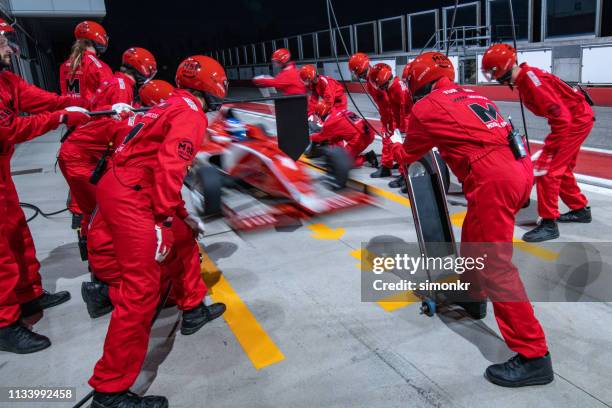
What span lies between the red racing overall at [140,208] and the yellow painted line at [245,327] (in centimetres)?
76

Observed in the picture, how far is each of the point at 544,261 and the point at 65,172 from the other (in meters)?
4.44

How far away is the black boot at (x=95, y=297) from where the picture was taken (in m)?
3.70

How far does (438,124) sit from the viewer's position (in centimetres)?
291

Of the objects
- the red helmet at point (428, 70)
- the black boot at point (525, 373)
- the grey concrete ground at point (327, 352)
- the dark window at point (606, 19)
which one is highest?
the dark window at point (606, 19)

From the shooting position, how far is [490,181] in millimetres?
2723

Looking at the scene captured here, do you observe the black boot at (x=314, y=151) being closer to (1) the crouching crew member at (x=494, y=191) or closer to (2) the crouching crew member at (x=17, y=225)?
(2) the crouching crew member at (x=17, y=225)

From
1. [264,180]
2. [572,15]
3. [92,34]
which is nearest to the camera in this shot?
[92,34]

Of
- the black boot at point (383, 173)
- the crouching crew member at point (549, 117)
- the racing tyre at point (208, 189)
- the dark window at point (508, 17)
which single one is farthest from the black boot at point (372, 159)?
the dark window at point (508, 17)

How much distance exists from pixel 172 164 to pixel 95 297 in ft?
5.55

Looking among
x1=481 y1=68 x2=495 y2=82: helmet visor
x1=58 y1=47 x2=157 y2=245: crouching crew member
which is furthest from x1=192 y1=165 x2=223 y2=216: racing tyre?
x1=481 y1=68 x2=495 y2=82: helmet visor

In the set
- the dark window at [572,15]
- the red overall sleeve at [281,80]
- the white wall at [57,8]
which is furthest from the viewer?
the dark window at [572,15]

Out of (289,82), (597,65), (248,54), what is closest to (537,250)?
(289,82)

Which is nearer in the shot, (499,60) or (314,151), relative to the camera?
(499,60)

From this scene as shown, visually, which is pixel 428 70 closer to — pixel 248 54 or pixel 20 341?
pixel 20 341
